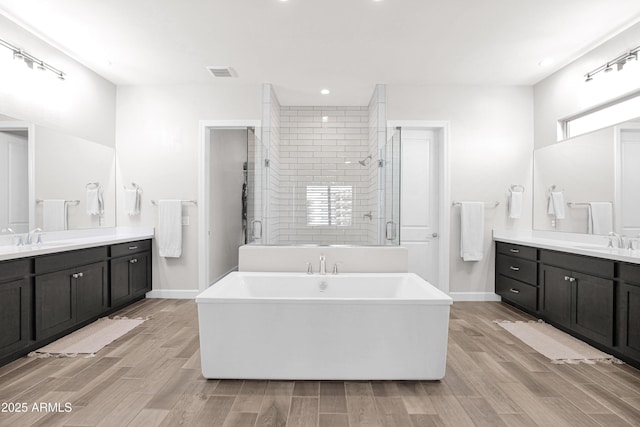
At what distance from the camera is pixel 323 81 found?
4309 millimetres

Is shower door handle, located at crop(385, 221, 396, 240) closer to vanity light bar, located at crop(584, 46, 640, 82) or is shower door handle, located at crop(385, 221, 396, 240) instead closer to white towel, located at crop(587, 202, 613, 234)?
white towel, located at crop(587, 202, 613, 234)

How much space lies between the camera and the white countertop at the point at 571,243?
2.71m

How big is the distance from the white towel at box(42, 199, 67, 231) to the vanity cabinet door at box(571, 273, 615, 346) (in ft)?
15.9

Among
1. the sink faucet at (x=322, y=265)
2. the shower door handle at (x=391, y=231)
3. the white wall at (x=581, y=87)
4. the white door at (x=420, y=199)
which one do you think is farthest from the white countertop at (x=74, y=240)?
the white wall at (x=581, y=87)

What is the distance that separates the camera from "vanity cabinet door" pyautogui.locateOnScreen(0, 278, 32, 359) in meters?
2.45

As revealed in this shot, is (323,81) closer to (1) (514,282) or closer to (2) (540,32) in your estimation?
(2) (540,32)

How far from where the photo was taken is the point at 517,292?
13.1 feet

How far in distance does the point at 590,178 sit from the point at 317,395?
3350 mm

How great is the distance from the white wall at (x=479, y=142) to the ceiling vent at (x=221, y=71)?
1.90 m

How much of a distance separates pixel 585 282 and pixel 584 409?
133 centimetres

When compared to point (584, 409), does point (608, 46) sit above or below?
above

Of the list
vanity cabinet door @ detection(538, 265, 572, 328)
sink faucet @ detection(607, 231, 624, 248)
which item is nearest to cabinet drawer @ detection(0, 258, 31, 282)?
vanity cabinet door @ detection(538, 265, 572, 328)

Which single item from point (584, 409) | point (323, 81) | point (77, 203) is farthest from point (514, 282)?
point (77, 203)

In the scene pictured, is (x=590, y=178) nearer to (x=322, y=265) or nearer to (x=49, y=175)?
(x=322, y=265)
